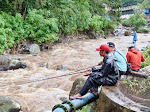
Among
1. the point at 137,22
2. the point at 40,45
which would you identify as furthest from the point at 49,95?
the point at 137,22

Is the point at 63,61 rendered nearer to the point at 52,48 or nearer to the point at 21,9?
the point at 52,48

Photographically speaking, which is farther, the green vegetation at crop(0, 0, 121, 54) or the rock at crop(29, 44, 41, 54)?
the rock at crop(29, 44, 41, 54)

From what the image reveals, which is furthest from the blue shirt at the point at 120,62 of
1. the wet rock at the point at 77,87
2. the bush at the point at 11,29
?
the bush at the point at 11,29

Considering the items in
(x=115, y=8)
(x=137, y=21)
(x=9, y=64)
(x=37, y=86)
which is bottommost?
(x=37, y=86)

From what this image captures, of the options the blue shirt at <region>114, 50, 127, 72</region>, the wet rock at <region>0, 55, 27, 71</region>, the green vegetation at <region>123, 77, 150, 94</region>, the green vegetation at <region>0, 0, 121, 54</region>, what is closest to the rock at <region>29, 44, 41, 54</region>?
the green vegetation at <region>0, 0, 121, 54</region>

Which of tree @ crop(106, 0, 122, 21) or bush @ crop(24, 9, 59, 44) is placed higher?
tree @ crop(106, 0, 122, 21)

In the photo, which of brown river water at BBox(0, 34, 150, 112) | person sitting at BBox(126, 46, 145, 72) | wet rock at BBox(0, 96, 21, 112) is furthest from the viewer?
person sitting at BBox(126, 46, 145, 72)

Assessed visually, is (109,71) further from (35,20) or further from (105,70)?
(35,20)

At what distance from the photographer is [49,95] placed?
604 cm

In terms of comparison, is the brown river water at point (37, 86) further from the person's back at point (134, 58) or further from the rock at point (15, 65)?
the person's back at point (134, 58)

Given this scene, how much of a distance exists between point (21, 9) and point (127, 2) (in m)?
56.8

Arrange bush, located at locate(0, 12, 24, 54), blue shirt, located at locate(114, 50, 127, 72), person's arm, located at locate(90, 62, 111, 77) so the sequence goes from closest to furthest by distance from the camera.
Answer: person's arm, located at locate(90, 62, 111, 77) → blue shirt, located at locate(114, 50, 127, 72) → bush, located at locate(0, 12, 24, 54)

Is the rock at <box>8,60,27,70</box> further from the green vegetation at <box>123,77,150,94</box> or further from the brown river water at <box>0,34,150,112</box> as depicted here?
the green vegetation at <box>123,77,150,94</box>

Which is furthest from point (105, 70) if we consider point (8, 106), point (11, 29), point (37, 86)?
point (11, 29)
